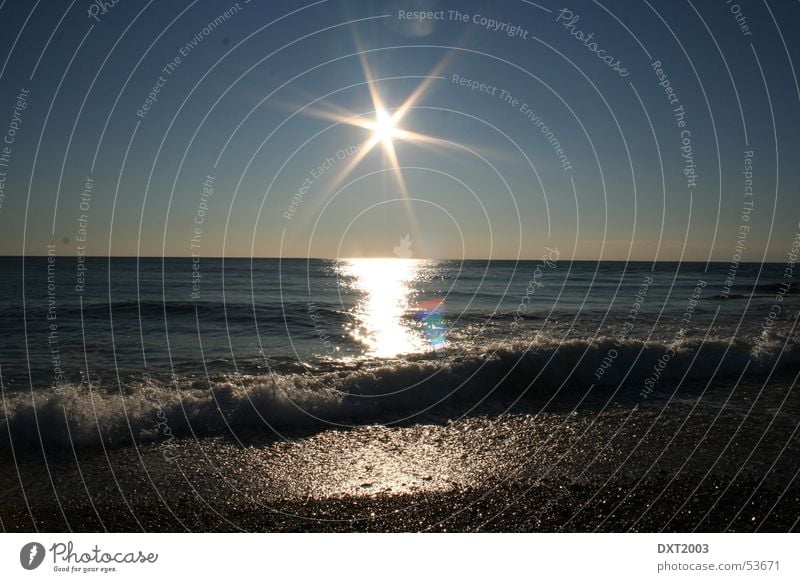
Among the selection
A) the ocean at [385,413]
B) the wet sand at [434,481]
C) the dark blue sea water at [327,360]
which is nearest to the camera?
the wet sand at [434,481]

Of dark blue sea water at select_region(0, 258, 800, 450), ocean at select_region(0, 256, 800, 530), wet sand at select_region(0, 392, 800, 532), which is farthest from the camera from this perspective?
dark blue sea water at select_region(0, 258, 800, 450)

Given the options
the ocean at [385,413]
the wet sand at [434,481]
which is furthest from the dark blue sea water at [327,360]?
the wet sand at [434,481]

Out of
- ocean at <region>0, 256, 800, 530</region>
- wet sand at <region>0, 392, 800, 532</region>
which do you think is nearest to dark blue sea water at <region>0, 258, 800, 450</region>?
ocean at <region>0, 256, 800, 530</region>

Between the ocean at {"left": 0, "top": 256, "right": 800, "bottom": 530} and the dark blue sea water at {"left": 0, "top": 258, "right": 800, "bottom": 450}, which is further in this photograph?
the dark blue sea water at {"left": 0, "top": 258, "right": 800, "bottom": 450}

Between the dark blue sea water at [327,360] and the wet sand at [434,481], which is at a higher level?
the dark blue sea water at [327,360]

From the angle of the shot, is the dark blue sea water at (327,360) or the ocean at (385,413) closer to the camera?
the ocean at (385,413)

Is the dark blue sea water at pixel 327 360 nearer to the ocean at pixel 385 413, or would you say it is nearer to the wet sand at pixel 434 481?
the ocean at pixel 385 413

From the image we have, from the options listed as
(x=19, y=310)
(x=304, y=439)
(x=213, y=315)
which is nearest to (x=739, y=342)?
(x=304, y=439)

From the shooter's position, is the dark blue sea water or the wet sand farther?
the dark blue sea water

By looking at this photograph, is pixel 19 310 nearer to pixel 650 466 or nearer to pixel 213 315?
pixel 213 315

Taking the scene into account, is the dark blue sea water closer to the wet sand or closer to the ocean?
the ocean

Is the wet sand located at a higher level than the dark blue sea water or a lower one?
lower

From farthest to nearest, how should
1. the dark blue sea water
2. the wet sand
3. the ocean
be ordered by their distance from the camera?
the dark blue sea water → the ocean → the wet sand
